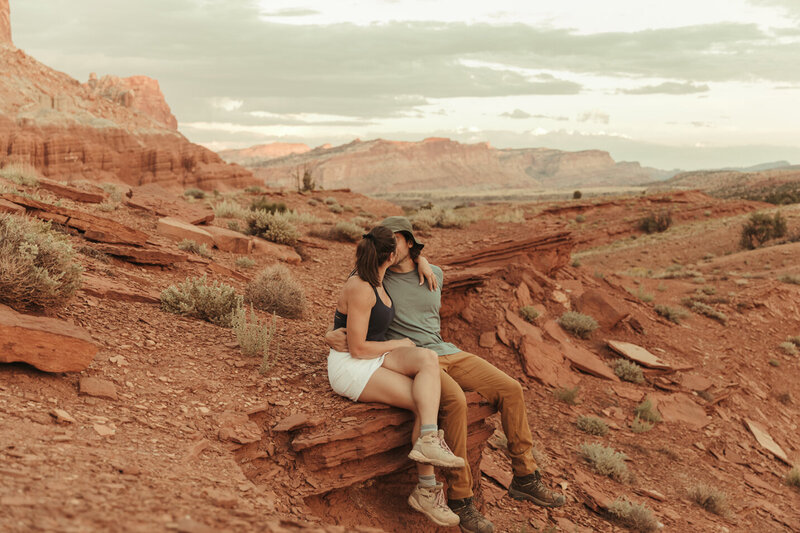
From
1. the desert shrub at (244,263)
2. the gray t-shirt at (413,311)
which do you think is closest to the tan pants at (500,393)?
the gray t-shirt at (413,311)

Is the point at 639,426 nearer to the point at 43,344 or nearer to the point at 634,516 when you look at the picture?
the point at 634,516

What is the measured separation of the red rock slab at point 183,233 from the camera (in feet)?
30.3

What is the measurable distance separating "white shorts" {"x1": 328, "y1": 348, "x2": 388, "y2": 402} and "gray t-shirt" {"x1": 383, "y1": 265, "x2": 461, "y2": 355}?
1.59ft

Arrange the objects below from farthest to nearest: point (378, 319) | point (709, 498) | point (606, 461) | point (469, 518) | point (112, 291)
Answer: point (606, 461) < point (709, 498) < point (112, 291) < point (378, 319) < point (469, 518)

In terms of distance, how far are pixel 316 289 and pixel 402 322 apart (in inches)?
173

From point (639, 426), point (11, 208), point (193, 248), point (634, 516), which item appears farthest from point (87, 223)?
point (639, 426)

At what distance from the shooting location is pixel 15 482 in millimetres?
2465

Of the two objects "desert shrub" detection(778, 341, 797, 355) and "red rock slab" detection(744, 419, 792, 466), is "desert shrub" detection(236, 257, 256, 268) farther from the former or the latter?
"desert shrub" detection(778, 341, 797, 355)

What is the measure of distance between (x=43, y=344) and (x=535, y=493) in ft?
13.1

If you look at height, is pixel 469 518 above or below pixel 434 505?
below

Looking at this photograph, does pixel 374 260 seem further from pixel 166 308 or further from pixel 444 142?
pixel 444 142

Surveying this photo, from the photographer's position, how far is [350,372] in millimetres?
4285

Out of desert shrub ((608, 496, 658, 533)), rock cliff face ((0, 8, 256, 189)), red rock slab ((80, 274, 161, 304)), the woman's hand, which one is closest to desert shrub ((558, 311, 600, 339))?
desert shrub ((608, 496, 658, 533))

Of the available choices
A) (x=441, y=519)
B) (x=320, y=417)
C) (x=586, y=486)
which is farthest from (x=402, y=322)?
(x=586, y=486)
